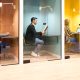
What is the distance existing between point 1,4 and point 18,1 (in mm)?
654

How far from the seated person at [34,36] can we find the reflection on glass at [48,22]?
0.38 ft

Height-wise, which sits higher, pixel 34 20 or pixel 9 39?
pixel 34 20

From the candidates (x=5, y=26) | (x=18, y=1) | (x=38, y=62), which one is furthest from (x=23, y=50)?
(x=18, y=1)

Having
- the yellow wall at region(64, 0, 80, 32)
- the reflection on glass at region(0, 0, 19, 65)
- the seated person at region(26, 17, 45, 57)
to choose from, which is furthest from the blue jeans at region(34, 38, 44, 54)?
the yellow wall at region(64, 0, 80, 32)

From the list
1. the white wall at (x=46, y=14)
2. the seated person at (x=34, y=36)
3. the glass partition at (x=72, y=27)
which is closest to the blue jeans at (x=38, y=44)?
the seated person at (x=34, y=36)

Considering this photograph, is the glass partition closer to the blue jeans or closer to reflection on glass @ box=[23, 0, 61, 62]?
reflection on glass @ box=[23, 0, 61, 62]

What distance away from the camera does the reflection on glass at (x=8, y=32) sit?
6.68m

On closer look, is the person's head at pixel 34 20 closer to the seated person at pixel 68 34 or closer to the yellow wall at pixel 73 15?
the seated person at pixel 68 34

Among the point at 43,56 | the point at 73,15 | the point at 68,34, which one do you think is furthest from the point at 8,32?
the point at 73,15

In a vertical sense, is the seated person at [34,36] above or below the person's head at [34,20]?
below

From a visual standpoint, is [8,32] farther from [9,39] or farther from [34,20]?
[34,20]

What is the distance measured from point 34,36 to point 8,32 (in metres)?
0.89

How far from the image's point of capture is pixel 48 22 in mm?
7500

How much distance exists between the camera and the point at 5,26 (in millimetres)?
7117
